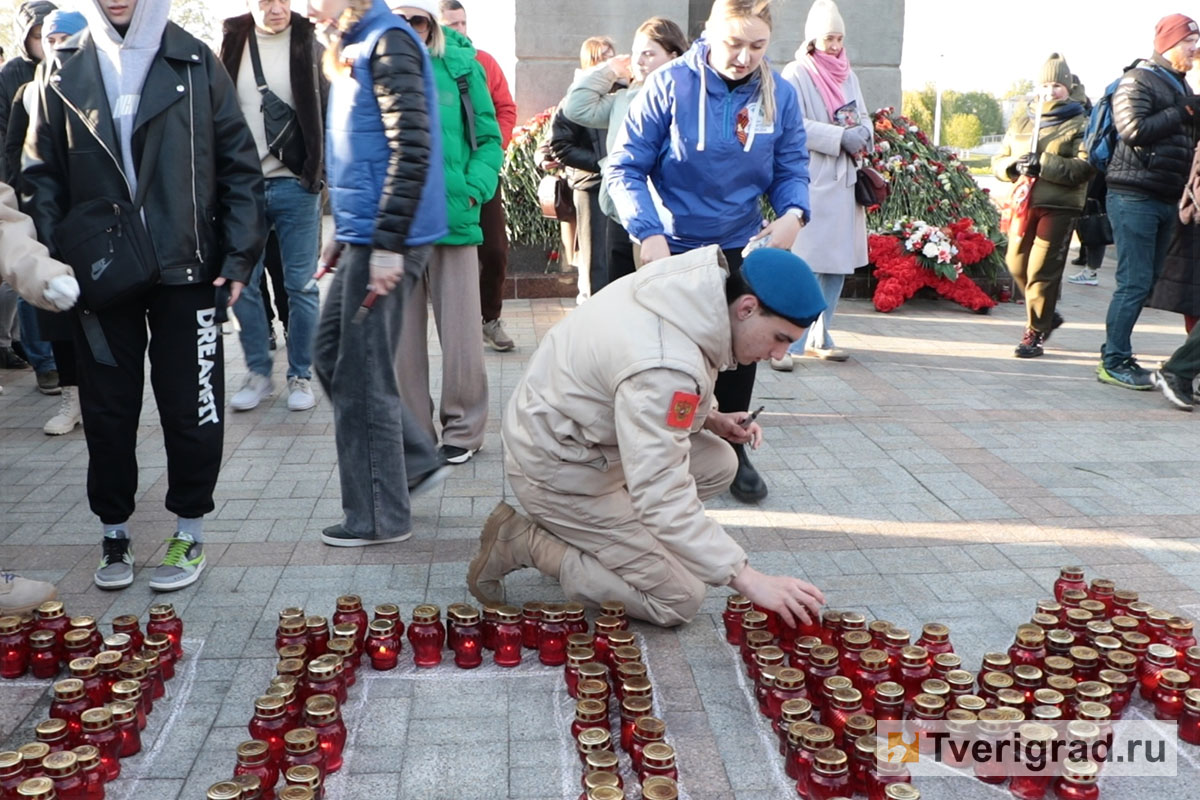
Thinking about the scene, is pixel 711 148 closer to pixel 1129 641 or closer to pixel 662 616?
pixel 662 616

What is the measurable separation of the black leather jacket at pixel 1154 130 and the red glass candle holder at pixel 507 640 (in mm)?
5051

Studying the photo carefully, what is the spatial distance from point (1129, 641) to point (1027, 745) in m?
0.79

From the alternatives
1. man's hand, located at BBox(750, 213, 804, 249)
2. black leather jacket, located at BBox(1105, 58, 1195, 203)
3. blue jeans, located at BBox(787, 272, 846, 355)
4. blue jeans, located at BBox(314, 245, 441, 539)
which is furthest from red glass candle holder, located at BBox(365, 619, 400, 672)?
black leather jacket, located at BBox(1105, 58, 1195, 203)

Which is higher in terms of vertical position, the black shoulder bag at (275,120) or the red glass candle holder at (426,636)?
the black shoulder bag at (275,120)

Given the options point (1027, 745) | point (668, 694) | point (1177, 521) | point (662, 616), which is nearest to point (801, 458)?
point (1177, 521)

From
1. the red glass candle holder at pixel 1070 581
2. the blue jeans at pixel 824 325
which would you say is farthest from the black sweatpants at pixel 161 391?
the blue jeans at pixel 824 325

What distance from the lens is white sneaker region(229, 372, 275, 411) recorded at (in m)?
6.69

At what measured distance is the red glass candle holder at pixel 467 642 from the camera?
3615 mm

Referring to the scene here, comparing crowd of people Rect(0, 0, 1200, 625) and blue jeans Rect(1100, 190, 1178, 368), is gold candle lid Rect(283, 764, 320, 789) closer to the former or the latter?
crowd of people Rect(0, 0, 1200, 625)

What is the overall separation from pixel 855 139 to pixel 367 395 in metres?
4.18

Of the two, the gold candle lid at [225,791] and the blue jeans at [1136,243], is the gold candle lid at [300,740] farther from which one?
the blue jeans at [1136,243]

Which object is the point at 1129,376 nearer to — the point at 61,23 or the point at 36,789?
the point at 61,23

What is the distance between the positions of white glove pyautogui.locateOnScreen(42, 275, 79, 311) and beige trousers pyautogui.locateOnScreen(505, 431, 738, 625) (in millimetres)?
1477

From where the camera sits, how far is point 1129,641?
3.50m
